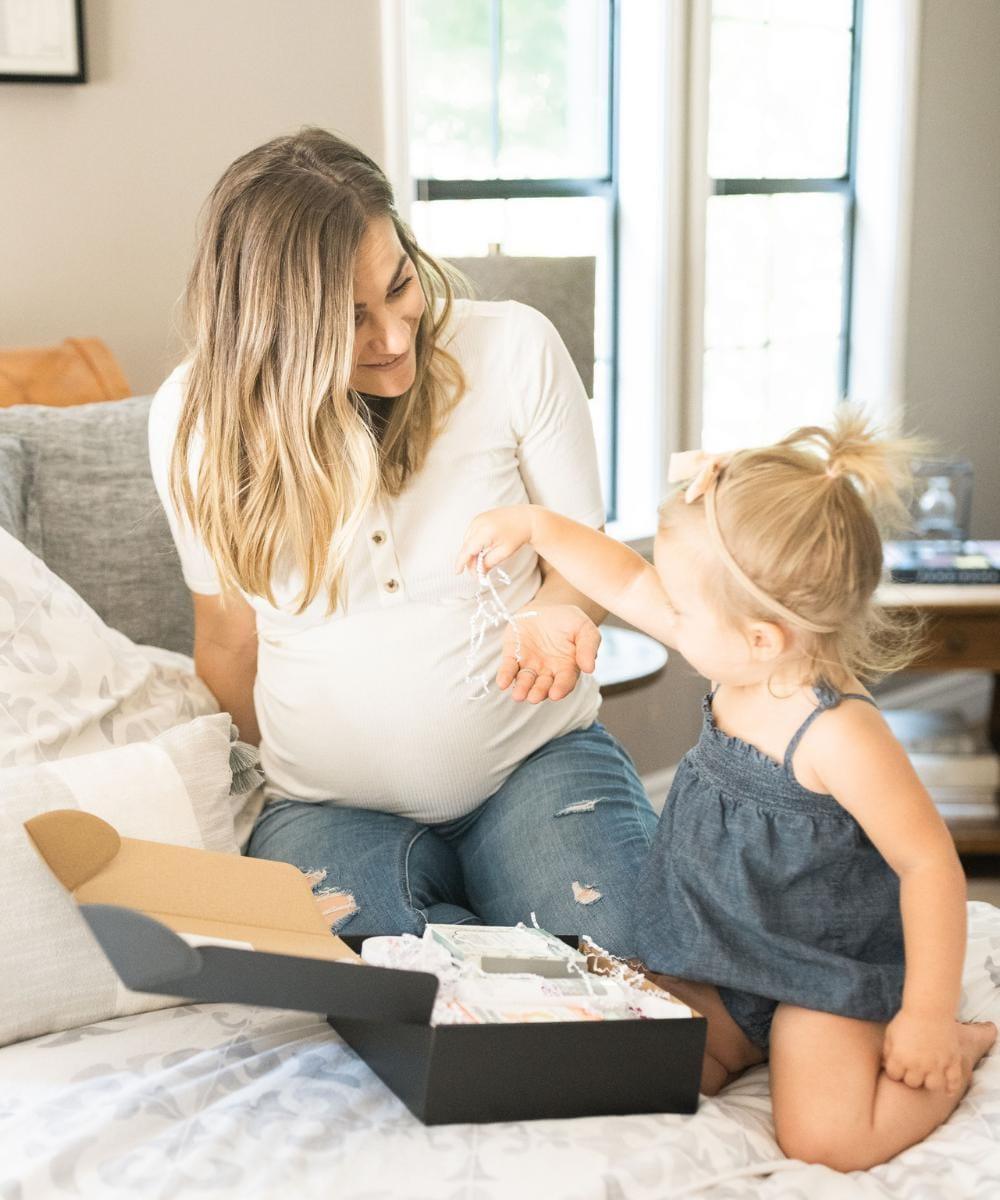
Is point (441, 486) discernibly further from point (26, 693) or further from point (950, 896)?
point (950, 896)

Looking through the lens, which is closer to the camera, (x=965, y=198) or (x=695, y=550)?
(x=695, y=550)

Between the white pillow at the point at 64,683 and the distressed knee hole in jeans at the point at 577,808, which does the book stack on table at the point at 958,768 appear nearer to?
the distressed knee hole in jeans at the point at 577,808

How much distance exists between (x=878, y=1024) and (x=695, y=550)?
462 mm

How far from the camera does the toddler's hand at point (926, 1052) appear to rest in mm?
1134

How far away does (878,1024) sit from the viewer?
122cm

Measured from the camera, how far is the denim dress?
1.22 meters

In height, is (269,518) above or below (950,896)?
above

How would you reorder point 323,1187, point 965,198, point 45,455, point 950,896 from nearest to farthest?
point 323,1187, point 950,896, point 45,455, point 965,198

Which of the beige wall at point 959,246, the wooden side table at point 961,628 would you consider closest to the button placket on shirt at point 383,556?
the wooden side table at point 961,628

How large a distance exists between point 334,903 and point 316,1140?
1.43 ft

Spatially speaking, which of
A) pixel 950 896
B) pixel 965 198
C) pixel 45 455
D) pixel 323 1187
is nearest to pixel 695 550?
pixel 950 896

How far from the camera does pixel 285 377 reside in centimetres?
148

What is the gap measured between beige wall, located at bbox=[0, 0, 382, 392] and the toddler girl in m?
1.07

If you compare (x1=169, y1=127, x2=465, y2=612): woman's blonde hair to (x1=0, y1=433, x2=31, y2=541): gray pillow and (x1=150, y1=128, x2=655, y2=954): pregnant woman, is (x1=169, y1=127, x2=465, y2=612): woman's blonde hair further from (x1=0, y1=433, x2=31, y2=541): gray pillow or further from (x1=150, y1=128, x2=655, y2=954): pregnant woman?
(x1=0, y1=433, x2=31, y2=541): gray pillow
